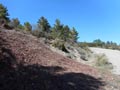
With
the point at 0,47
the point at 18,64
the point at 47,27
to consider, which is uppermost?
the point at 47,27

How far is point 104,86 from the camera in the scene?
11172 mm

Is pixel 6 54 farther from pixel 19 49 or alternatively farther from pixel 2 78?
pixel 2 78

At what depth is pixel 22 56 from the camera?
12.0m

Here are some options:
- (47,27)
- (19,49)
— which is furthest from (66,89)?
(47,27)

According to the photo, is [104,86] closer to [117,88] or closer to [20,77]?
[117,88]

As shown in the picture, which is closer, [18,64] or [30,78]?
[30,78]

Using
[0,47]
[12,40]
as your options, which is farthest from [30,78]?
[12,40]

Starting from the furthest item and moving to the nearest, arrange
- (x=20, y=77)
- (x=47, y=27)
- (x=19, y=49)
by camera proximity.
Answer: (x=47, y=27), (x=19, y=49), (x=20, y=77)

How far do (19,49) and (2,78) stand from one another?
14.2 feet

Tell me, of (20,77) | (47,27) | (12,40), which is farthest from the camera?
(47,27)

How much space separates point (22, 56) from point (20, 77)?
289cm

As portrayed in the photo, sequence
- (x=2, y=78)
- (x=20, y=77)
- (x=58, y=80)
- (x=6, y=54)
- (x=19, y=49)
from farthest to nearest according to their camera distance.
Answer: (x=19, y=49) < (x=6, y=54) < (x=58, y=80) < (x=20, y=77) < (x=2, y=78)

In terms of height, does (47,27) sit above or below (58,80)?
above

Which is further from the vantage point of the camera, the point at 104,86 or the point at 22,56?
the point at 22,56
